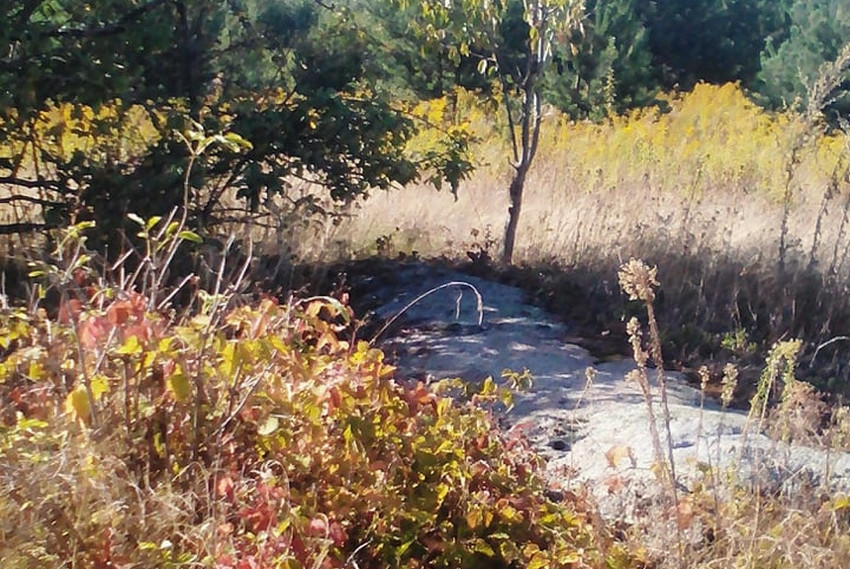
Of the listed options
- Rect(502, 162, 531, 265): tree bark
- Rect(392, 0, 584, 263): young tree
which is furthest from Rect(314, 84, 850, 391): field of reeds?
Rect(392, 0, 584, 263): young tree

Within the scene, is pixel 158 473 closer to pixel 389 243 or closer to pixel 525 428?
pixel 525 428

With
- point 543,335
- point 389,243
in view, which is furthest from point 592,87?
point 543,335

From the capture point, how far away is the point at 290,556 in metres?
2.33

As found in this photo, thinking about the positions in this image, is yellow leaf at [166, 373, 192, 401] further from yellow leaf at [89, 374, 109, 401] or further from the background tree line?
the background tree line

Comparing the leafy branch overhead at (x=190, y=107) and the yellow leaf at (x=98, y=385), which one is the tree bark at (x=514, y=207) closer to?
the leafy branch overhead at (x=190, y=107)

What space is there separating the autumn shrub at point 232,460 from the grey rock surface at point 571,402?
1.58 feet

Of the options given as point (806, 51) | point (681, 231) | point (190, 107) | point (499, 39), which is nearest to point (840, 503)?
point (681, 231)

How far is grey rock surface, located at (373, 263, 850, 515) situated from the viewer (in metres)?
3.35

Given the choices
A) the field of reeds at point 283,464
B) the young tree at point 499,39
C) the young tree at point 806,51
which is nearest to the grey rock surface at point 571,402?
the field of reeds at point 283,464

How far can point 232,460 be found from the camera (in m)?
2.82

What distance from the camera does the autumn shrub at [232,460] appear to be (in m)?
2.45

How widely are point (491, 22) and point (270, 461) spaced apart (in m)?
4.01

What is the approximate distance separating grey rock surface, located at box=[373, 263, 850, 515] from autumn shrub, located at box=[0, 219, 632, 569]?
1.58 feet

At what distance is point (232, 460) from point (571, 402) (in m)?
1.85
